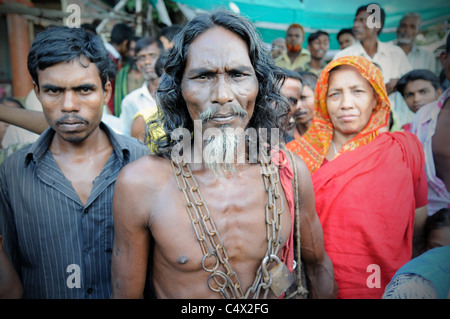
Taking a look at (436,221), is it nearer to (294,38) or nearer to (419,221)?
(419,221)

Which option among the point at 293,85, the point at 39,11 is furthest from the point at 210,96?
the point at 39,11

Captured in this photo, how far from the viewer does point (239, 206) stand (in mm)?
1614

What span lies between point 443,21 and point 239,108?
5.69 m

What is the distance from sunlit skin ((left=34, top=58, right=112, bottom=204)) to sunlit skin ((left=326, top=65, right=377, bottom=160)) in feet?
5.54

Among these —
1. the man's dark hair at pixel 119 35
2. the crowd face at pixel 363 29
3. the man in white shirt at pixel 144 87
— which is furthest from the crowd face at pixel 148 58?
the crowd face at pixel 363 29

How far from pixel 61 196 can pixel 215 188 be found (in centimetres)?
92

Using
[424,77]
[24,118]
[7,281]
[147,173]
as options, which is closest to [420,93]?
[424,77]

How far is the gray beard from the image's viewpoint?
155cm

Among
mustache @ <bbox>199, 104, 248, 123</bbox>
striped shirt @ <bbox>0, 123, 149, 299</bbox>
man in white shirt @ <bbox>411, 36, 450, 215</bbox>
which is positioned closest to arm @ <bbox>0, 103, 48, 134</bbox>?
striped shirt @ <bbox>0, 123, 149, 299</bbox>

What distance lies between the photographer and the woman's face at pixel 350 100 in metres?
2.33

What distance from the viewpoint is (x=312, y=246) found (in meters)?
1.87

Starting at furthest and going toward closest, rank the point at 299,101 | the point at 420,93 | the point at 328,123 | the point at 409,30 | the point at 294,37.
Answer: the point at 294,37 < the point at 409,30 < the point at 420,93 < the point at 299,101 < the point at 328,123

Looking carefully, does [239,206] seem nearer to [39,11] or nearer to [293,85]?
[293,85]

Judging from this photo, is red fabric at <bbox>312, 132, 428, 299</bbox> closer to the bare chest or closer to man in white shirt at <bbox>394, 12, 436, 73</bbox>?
the bare chest
